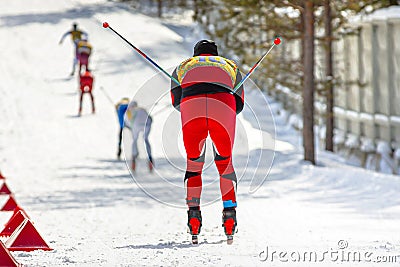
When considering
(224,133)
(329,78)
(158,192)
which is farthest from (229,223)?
(329,78)

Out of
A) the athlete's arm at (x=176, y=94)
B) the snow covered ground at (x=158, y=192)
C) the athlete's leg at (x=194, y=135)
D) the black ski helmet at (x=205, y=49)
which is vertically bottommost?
the snow covered ground at (x=158, y=192)

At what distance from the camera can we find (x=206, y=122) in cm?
778

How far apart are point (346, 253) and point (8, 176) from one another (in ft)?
35.2

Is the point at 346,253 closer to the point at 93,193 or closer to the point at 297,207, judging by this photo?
the point at 297,207

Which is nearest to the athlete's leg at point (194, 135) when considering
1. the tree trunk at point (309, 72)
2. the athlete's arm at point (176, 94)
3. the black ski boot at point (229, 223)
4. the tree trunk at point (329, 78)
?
the athlete's arm at point (176, 94)

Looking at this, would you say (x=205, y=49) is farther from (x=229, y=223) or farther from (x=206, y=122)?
(x=229, y=223)

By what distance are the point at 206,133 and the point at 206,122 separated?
10cm

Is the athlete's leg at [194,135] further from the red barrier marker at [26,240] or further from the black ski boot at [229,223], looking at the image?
the red barrier marker at [26,240]

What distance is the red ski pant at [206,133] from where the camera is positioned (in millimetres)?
7770

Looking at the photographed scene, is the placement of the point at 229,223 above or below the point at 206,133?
below

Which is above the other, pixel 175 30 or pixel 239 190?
pixel 175 30

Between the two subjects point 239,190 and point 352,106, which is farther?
point 352,106

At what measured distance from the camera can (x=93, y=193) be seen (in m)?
14.4

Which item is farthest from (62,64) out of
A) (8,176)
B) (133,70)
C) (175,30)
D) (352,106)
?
(8,176)
